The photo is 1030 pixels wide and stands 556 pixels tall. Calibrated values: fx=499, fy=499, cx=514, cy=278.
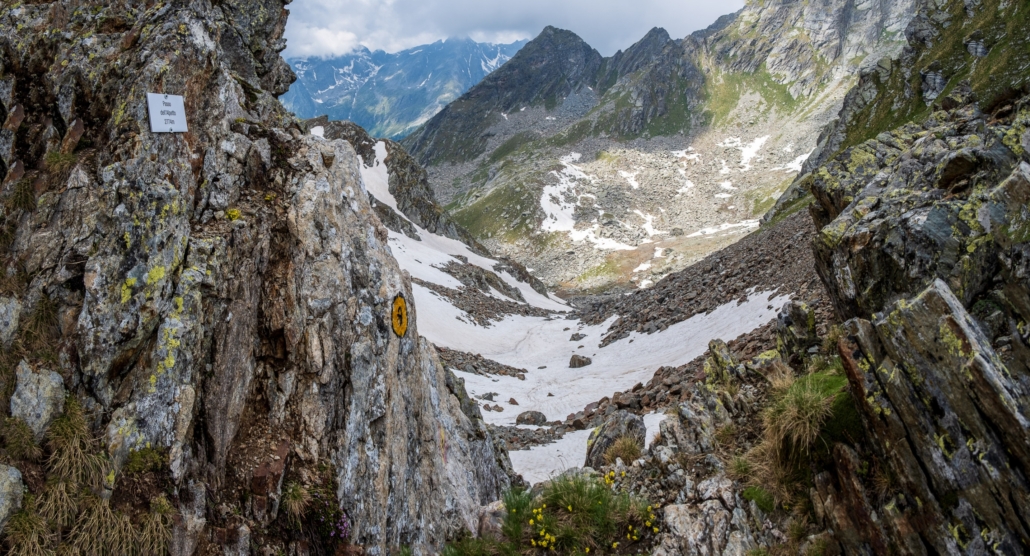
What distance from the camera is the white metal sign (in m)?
9.00

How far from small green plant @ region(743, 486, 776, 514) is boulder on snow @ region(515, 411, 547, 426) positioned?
17.7m

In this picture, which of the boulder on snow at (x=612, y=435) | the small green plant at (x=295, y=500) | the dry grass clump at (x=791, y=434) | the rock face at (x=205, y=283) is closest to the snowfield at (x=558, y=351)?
the rock face at (x=205, y=283)

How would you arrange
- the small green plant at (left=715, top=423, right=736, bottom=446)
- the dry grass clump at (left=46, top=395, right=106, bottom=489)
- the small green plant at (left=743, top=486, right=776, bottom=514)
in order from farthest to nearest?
the small green plant at (left=715, top=423, right=736, bottom=446) → the small green plant at (left=743, top=486, right=776, bottom=514) → the dry grass clump at (left=46, top=395, right=106, bottom=489)

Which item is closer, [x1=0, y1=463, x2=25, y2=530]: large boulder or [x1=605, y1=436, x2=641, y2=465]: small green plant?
[x1=0, y1=463, x2=25, y2=530]: large boulder

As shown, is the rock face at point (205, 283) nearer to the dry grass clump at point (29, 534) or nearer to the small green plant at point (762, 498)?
the dry grass clump at point (29, 534)

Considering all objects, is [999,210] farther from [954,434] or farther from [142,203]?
[142,203]

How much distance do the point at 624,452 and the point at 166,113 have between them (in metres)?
10.7

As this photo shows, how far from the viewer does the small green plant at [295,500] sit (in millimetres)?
8133

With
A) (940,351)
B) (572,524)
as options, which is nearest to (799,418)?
(940,351)

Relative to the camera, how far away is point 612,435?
438 inches

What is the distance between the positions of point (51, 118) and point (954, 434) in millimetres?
14612

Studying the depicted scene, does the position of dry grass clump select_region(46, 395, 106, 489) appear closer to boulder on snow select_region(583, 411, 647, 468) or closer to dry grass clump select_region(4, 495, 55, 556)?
dry grass clump select_region(4, 495, 55, 556)

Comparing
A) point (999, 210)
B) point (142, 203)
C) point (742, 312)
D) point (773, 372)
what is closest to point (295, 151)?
point (142, 203)

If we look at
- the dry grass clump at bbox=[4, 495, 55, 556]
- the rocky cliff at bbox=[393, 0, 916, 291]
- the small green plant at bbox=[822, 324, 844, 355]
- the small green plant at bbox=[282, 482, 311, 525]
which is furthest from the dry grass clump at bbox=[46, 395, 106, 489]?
the rocky cliff at bbox=[393, 0, 916, 291]
